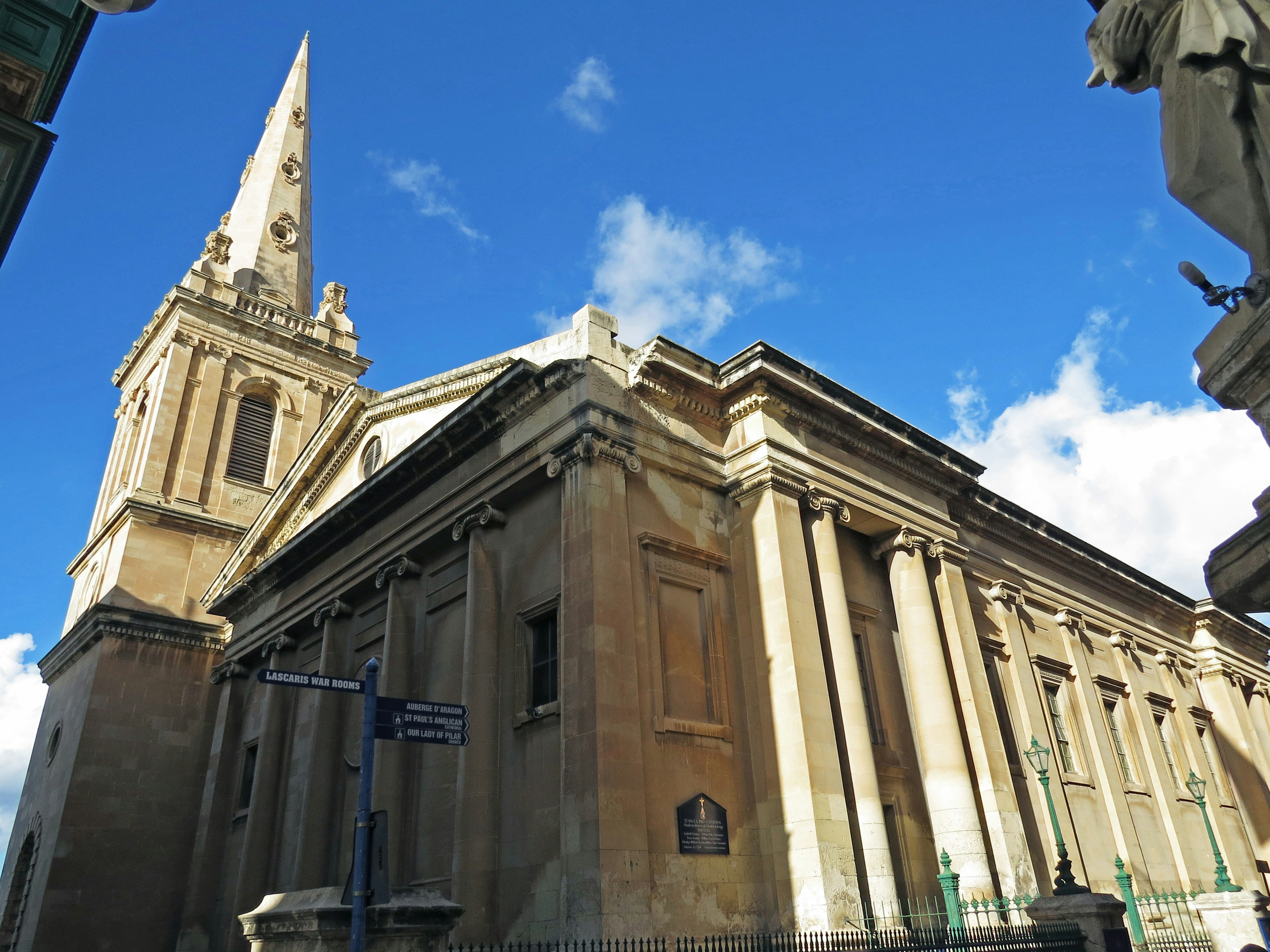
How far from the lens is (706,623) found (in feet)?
55.3

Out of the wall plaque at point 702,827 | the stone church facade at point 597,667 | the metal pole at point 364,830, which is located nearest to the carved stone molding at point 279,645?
the stone church facade at point 597,667

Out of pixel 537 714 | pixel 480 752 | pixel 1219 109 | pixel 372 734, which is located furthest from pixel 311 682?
pixel 480 752

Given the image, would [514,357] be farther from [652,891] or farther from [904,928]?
[904,928]

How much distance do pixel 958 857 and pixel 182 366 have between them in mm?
29864

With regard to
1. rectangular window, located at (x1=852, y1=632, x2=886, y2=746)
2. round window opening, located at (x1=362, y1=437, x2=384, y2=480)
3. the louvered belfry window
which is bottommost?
rectangular window, located at (x1=852, y1=632, x2=886, y2=746)

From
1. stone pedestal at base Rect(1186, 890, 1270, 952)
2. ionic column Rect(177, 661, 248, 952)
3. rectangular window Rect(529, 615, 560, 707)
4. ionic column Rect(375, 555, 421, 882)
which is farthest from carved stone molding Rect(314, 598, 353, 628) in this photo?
stone pedestal at base Rect(1186, 890, 1270, 952)

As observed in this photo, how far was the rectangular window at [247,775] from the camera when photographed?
25203mm

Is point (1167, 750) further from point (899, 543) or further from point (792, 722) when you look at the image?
point (792, 722)

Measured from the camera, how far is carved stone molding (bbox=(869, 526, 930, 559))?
2052cm

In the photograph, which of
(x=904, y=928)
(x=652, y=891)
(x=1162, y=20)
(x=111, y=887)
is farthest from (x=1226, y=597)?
(x=111, y=887)

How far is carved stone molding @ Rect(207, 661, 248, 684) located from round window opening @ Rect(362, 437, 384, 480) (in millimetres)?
8050

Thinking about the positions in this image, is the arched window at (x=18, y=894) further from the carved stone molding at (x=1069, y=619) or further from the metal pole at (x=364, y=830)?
the carved stone molding at (x=1069, y=619)

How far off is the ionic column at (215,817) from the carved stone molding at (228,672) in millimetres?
18

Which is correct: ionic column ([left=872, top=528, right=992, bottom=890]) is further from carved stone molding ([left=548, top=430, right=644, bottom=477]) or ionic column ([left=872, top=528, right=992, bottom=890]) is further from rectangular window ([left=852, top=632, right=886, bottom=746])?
carved stone molding ([left=548, top=430, right=644, bottom=477])
